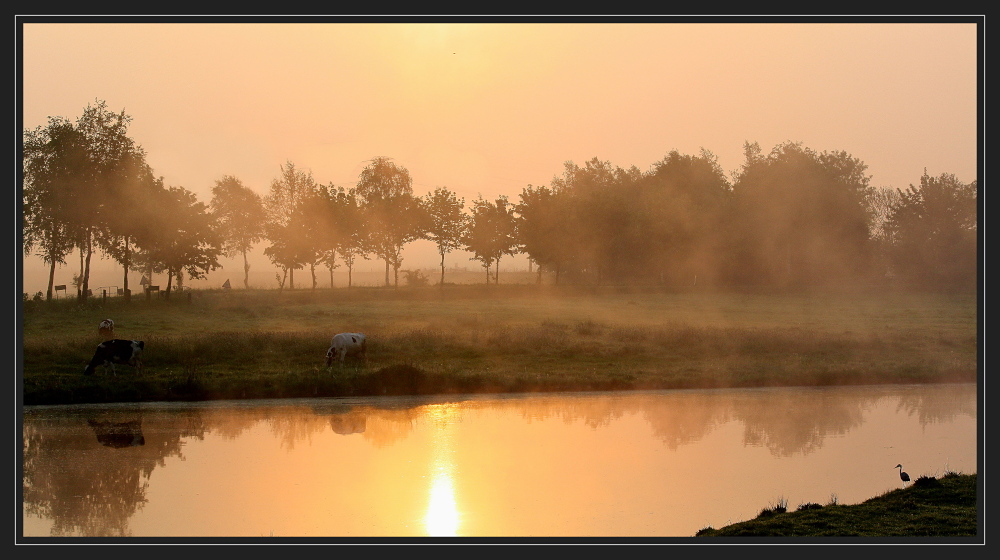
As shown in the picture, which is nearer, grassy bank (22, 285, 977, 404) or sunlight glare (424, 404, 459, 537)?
sunlight glare (424, 404, 459, 537)

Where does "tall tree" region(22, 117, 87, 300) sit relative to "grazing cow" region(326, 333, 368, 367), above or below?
above

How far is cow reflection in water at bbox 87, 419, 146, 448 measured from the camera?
1959 centimetres

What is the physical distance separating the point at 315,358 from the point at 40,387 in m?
9.53

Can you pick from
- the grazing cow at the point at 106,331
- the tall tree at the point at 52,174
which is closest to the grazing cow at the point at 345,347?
the grazing cow at the point at 106,331

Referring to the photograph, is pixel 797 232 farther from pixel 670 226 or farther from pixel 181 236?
pixel 181 236

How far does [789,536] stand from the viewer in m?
12.6

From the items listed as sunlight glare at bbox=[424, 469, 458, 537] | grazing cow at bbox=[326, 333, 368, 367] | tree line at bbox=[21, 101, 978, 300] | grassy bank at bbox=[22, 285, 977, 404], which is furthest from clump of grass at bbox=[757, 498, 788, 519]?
tree line at bbox=[21, 101, 978, 300]

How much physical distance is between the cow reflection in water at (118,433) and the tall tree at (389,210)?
184 ft

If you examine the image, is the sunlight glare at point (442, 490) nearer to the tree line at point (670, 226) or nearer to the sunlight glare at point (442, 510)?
the sunlight glare at point (442, 510)

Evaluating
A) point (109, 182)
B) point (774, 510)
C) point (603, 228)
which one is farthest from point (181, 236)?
point (774, 510)

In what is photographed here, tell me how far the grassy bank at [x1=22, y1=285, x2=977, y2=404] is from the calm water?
163cm

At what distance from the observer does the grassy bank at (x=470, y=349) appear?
89.9 ft

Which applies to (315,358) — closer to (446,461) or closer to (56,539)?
(446,461)

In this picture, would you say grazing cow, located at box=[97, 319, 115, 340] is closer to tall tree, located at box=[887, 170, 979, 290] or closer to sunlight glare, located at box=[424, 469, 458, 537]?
sunlight glare, located at box=[424, 469, 458, 537]
